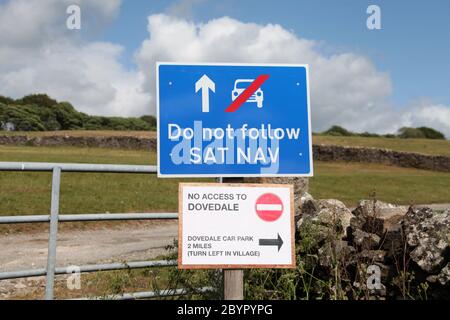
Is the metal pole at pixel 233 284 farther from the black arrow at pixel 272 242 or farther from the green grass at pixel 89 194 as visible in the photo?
the green grass at pixel 89 194

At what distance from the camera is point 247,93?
12.5ft

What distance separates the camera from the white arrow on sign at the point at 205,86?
A: 3.79m

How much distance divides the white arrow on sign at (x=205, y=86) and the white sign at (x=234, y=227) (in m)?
0.58

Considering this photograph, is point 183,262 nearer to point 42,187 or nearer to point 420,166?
point 42,187

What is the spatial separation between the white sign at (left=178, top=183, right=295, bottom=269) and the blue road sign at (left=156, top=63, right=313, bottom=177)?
14cm

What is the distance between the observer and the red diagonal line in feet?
12.4

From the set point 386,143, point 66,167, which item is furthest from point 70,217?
point 386,143

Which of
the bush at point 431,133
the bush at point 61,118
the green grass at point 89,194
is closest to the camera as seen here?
the green grass at point 89,194

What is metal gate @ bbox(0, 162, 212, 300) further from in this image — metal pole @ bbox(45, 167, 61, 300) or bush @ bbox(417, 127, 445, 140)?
bush @ bbox(417, 127, 445, 140)

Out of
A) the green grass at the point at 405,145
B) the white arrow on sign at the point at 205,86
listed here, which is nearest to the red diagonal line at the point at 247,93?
the white arrow on sign at the point at 205,86

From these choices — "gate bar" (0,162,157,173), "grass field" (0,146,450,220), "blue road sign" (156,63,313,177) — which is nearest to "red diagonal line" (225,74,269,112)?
"blue road sign" (156,63,313,177)

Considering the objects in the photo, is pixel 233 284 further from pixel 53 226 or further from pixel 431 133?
pixel 431 133

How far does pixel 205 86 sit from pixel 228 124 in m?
0.31
